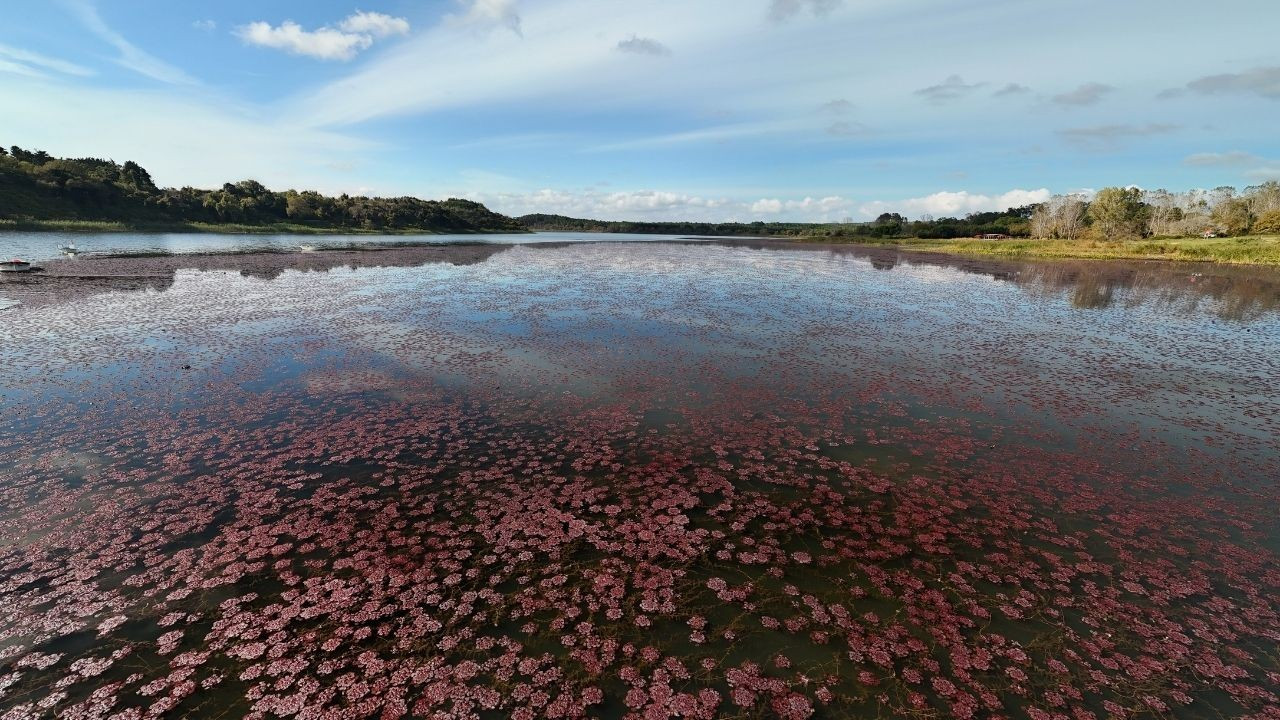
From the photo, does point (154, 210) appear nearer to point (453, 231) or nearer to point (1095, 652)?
point (453, 231)

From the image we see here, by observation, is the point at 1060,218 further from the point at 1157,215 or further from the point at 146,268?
the point at 146,268

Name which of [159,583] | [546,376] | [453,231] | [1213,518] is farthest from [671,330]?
[453,231]

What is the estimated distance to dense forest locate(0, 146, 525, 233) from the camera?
257 feet

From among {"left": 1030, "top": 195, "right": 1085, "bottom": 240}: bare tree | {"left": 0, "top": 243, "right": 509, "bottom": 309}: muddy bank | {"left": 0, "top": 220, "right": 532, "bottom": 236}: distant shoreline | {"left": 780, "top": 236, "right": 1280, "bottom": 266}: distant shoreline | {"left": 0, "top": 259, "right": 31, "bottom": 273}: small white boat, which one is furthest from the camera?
{"left": 1030, "top": 195, "right": 1085, "bottom": 240}: bare tree

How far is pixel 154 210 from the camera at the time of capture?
A: 92.0 meters

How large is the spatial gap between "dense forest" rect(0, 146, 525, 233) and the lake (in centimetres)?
9424

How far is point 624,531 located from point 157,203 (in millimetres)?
126565

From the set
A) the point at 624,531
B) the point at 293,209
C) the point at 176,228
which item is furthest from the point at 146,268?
the point at 293,209

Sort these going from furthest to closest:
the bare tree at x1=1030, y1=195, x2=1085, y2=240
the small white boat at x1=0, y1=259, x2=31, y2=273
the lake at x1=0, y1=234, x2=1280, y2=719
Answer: the bare tree at x1=1030, y1=195, x2=1085, y2=240 → the small white boat at x1=0, y1=259, x2=31, y2=273 → the lake at x1=0, y1=234, x2=1280, y2=719

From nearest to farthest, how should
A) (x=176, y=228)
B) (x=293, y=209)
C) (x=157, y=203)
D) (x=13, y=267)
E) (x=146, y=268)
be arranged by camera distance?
1. (x=13, y=267)
2. (x=146, y=268)
3. (x=176, y=228)
4. (x=157, y=203)
5. (x=293, y=209)

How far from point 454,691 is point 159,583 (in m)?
4.73

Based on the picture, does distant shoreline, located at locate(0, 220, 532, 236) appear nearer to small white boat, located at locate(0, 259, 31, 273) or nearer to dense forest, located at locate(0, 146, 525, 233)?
dense forest, located at locate(0, 146, 525, 233)

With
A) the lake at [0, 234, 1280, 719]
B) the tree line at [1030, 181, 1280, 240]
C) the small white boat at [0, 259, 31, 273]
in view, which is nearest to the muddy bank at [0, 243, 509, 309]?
the small white boat at [0, 259, 31, 273]

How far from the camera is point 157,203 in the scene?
9269cm
